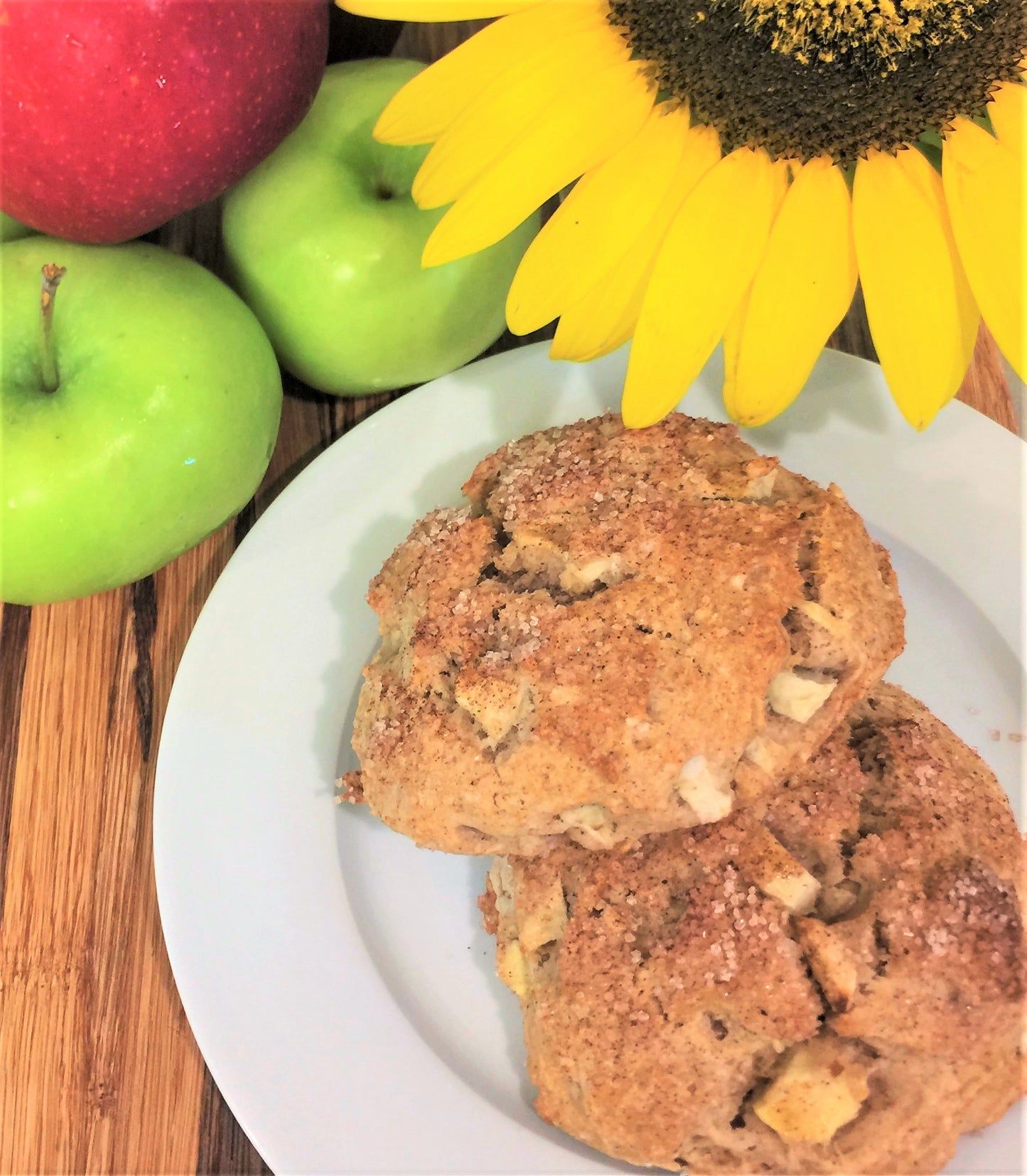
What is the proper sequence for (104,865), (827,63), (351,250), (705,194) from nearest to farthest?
(827,63) → (705,194) → (351,250) → (104,865)

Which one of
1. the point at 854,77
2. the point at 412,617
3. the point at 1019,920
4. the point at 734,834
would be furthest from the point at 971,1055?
the point at 854,77

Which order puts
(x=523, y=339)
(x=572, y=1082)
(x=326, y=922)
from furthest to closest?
1. (x=523, y=339)
2. (x=326, y=922)
3. (x=572, y=1082)

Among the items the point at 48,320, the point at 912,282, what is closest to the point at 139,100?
the point at 48,320

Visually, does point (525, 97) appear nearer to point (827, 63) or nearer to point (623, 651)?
point (827, 63)

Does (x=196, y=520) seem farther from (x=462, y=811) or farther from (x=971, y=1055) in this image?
(x=971, y=1055)

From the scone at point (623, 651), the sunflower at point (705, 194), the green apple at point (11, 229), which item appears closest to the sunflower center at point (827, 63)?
the sunflower at point (705, 194)

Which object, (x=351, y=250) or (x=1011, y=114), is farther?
(x=351, y=250)

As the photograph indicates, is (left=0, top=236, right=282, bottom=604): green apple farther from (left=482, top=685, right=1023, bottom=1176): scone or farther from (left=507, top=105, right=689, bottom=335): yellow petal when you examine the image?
(left=482, top=685, right=1023, bottom=1176): scone
